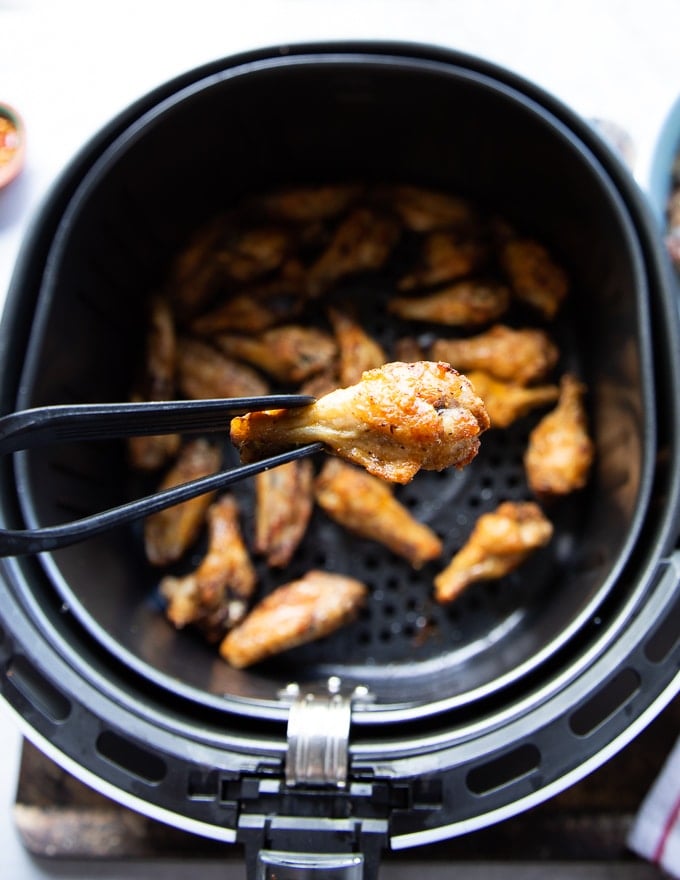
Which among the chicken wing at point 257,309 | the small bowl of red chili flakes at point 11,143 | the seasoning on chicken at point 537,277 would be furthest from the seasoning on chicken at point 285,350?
the small bowl of red chili flakes at point 11,143

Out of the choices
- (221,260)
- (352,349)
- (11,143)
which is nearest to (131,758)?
(352,349)

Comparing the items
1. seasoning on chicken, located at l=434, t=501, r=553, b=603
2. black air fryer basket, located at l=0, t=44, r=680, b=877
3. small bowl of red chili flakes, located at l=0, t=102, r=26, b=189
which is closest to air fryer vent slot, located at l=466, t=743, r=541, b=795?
black air fryer basket, located at l=0, t=44, r=680, b=877

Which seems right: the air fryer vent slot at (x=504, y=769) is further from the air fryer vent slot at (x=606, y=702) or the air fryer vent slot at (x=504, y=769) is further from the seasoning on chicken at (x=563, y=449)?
the seasoning on chicken at (x=563, y=449)

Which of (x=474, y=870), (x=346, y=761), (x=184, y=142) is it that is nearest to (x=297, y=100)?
(x=184, y=142)

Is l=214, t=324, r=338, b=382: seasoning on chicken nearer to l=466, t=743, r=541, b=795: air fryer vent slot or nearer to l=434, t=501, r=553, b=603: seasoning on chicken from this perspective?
l=434, t=501, r=553, b=603: seasoning on chicken

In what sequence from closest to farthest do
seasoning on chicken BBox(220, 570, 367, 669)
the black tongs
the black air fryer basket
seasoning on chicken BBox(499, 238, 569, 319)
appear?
1. the black tongs
2. the black air fryer basket
3. seasoning on chicken BBox(220, 570, 367, 669)
4. seasoning on chicken BBox(499, 238, 569, 319)

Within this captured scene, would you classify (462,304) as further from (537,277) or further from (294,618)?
(294,618)
